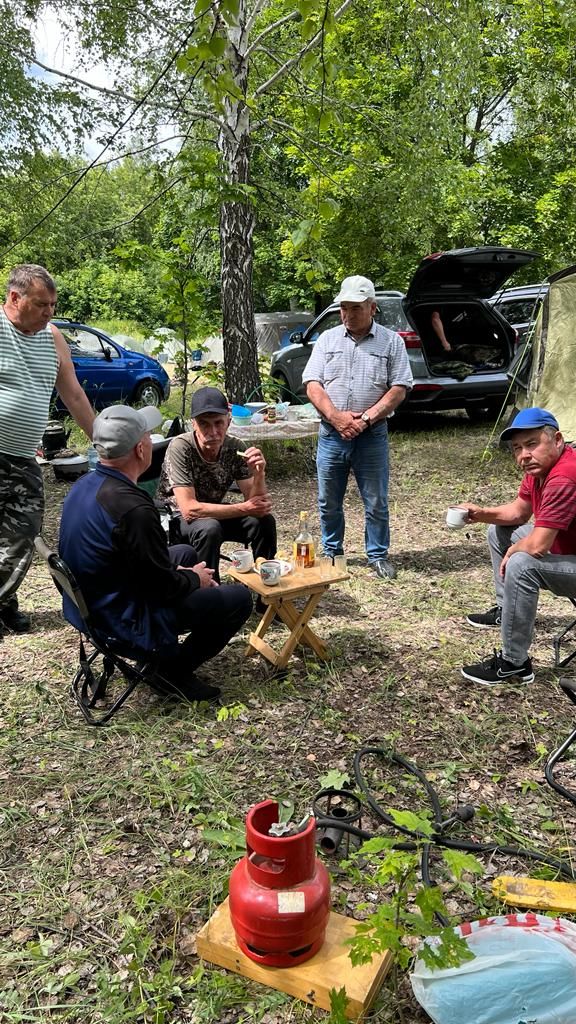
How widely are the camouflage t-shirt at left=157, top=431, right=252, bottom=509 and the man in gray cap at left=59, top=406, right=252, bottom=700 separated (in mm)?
727

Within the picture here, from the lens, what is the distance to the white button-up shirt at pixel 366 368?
439 centimetres

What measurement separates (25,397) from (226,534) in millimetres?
1296

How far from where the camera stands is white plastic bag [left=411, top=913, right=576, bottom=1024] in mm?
1582

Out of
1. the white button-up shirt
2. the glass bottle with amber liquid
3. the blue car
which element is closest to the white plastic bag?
the glass bottle with amber liquid

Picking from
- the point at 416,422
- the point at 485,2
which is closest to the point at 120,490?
the point at 416,422

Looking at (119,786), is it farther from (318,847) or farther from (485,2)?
(485,2)

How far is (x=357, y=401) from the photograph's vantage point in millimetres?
4406

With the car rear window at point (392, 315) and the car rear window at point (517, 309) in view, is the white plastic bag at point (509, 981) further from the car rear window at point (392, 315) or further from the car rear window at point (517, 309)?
the car rear window at point (517, 309)

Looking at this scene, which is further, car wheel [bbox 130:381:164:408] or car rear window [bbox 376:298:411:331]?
car wheel [bbox 130:381:164:408]

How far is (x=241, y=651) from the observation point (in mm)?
3717

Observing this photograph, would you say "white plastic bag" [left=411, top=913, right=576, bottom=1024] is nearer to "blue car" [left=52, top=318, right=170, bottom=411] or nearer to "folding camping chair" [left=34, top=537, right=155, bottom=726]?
"folding camping chair" [left=34, top=537, right=155, bottom=726]

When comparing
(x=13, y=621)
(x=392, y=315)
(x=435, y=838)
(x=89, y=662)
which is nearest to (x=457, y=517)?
(x=435, y=838)

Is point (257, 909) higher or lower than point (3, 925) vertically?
higher

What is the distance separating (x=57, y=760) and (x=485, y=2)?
9.78 meters
